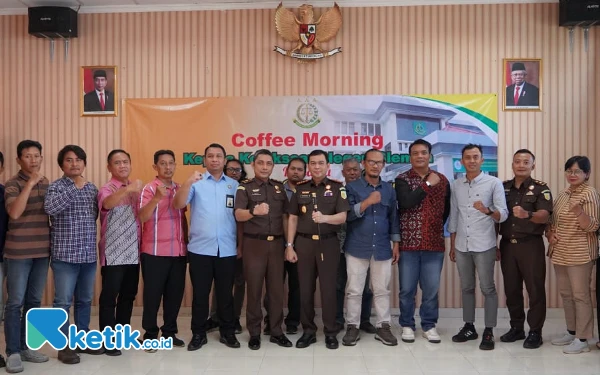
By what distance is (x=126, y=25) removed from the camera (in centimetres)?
536

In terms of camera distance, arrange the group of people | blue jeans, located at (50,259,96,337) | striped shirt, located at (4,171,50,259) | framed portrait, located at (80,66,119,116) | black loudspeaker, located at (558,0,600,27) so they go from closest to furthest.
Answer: striped shirt, located at (4,171,50,259) < blue jeans, located at (50,259,96,337) < the group of people < black loudspeaker, located at (558,0,600,27) < framed portrait, located at (80,66,119,116)

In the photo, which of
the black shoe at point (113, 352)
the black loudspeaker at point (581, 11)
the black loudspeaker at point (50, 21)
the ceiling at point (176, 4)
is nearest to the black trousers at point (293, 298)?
the black shoe at point (113, 352)

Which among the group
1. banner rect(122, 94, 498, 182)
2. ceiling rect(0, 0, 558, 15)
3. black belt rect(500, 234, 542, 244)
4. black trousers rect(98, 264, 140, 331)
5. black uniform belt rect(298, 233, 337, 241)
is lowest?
black trousers rect(98, 264, 140, 331)

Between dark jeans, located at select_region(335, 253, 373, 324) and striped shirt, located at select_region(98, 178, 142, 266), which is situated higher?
striped shirt, located at select_region(98, 178, 142, 266)

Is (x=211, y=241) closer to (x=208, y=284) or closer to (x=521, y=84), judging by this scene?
(x=208, y=284)

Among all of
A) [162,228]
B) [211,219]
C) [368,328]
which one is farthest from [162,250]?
[368,328]

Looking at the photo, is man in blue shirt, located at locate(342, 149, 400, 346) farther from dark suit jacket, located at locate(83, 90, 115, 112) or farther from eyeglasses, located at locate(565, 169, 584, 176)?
dark suit jacket, located at locate(83, 90, 115, 112)

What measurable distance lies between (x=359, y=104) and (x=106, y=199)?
273 centimetres

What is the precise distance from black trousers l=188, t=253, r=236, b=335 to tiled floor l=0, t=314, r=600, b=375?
0.80 feet

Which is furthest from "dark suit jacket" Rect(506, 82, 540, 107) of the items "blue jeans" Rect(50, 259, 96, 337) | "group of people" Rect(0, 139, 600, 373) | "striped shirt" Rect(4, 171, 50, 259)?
"striped shirt" Rect(4, 171, 50, 259)

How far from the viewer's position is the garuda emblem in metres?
5.18

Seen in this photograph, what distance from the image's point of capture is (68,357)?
3607 mm

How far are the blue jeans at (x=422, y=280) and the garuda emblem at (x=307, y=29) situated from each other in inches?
92.8

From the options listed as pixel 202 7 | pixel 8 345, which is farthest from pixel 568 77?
pixel 8 345
